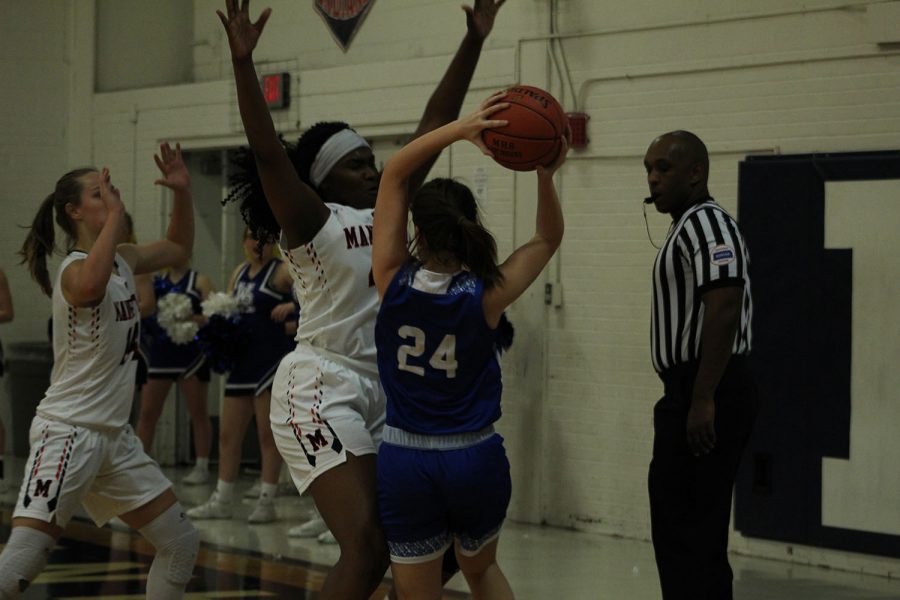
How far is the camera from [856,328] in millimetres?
7441

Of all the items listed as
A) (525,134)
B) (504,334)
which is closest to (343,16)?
(504,334)

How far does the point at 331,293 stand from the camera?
435 cm

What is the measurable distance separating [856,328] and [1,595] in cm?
484

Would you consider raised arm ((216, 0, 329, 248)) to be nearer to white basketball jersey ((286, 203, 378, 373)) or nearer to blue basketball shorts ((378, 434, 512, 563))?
white basketball jersey ((286, 203, 378, 373))

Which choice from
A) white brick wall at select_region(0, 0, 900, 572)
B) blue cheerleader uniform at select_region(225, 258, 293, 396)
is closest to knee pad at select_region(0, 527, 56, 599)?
blue cheerleader uniform at select_region(225, 258, 293, 396)

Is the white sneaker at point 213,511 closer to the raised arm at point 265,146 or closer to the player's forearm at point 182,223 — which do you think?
the player's forearm at point 182,223

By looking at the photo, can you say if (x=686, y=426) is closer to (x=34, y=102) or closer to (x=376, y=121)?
(x=376, y=121)

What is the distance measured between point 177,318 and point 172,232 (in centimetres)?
440

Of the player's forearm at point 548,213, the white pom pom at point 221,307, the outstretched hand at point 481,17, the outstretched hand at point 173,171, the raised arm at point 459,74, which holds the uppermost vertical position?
the outstretched hand at point 481,17

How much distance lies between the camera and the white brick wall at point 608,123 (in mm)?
7625

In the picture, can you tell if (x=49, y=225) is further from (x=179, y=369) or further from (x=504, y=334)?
(x=179, y=369)

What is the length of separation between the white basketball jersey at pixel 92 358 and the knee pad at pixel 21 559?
17.6 inches

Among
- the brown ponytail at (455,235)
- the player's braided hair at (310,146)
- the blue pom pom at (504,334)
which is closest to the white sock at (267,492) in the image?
the blue pom pom at (504,334)

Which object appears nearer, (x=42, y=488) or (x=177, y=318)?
(x=42, y=488)
